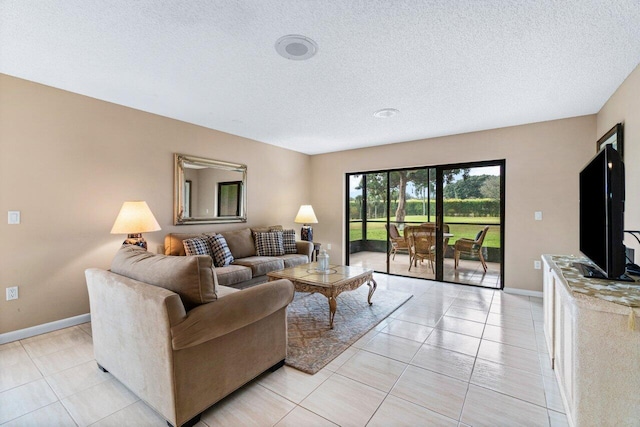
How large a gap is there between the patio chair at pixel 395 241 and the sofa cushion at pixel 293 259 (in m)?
1.68

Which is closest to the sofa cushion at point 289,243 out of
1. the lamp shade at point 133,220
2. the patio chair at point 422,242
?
the patio chair at point 422,242

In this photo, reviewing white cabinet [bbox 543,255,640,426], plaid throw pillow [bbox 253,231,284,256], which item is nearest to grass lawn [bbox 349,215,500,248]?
plaid throw pillow [bbox 253,231,284,256]

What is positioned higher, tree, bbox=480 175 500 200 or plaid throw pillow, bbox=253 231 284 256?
tree, bbox=480 175 500 200

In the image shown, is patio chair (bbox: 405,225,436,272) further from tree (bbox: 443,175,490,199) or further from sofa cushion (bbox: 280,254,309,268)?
sofa cushion (bbox: 280,254,309,268)

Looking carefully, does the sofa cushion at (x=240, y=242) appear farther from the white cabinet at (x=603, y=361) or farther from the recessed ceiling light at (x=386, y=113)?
the white cabinet at (x=603, y=361)

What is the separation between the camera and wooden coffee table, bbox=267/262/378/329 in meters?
2.88

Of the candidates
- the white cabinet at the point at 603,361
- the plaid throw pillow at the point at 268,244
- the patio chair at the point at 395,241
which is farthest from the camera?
the patio chair at the point at 395,241

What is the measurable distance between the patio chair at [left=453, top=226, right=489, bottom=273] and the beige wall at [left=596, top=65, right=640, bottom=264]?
75.5 inches

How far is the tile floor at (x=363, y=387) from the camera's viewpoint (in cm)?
166

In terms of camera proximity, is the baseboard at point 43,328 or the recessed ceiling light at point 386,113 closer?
the baseboard at point 43,328

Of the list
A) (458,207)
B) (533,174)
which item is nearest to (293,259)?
(458,207)

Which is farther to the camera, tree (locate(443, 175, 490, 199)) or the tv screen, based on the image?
tree (locate(443, 175, 490, 199))

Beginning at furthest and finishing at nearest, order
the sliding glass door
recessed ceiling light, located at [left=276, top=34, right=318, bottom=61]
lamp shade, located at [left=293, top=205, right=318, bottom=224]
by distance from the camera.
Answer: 1. lamp shade, located at [left=293, top=205, right=318, bottom=224]
2. the sliding glass door
3. recessed ceiling light, located at [left=276, top=34, right=318, bottom=61]

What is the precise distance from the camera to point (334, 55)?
89.5 inches
